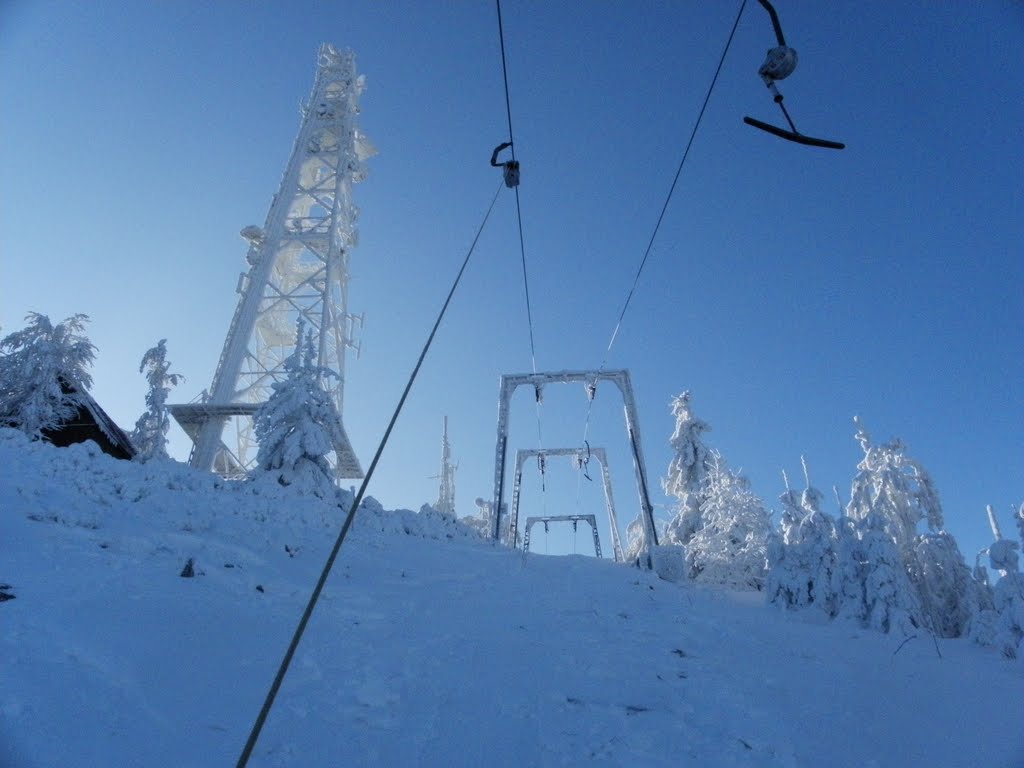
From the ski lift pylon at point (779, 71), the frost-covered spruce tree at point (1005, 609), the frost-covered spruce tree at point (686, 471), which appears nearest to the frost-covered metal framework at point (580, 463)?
the frost-covered spruce tree at point (686, 471)

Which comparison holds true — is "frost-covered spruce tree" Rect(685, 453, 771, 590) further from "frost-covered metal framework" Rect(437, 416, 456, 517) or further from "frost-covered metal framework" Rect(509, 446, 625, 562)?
"frost-covered metal framework" Rect(437, 416, 456, 517)

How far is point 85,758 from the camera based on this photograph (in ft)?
11.2

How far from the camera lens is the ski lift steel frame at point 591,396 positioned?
19723mm

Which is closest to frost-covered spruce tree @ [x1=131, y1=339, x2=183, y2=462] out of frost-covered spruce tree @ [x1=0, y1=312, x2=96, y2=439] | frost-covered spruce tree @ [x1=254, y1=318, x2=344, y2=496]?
frost-covered spruce tree @ [x1=0, y1=312, x2=96, y2=439]

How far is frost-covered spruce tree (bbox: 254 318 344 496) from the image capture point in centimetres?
1692

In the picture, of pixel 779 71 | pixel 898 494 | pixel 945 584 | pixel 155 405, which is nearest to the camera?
pixel 779 71

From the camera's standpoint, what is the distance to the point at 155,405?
26016 mm

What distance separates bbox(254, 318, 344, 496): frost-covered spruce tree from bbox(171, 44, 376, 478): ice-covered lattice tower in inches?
64.6

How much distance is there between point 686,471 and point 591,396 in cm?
867

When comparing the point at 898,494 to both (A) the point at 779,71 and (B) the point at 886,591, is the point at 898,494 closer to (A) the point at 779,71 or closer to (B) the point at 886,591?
(B) the point at 886,591

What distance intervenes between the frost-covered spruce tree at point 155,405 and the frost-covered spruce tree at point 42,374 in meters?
4.39

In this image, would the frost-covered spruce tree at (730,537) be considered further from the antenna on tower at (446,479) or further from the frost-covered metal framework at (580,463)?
the antenna on tower at (446,479)

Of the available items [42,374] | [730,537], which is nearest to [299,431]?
[42,374]

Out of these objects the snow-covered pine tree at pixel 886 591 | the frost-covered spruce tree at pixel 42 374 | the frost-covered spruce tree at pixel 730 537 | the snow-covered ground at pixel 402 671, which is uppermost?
the frost-covered spruce tree at pixel 42 374
